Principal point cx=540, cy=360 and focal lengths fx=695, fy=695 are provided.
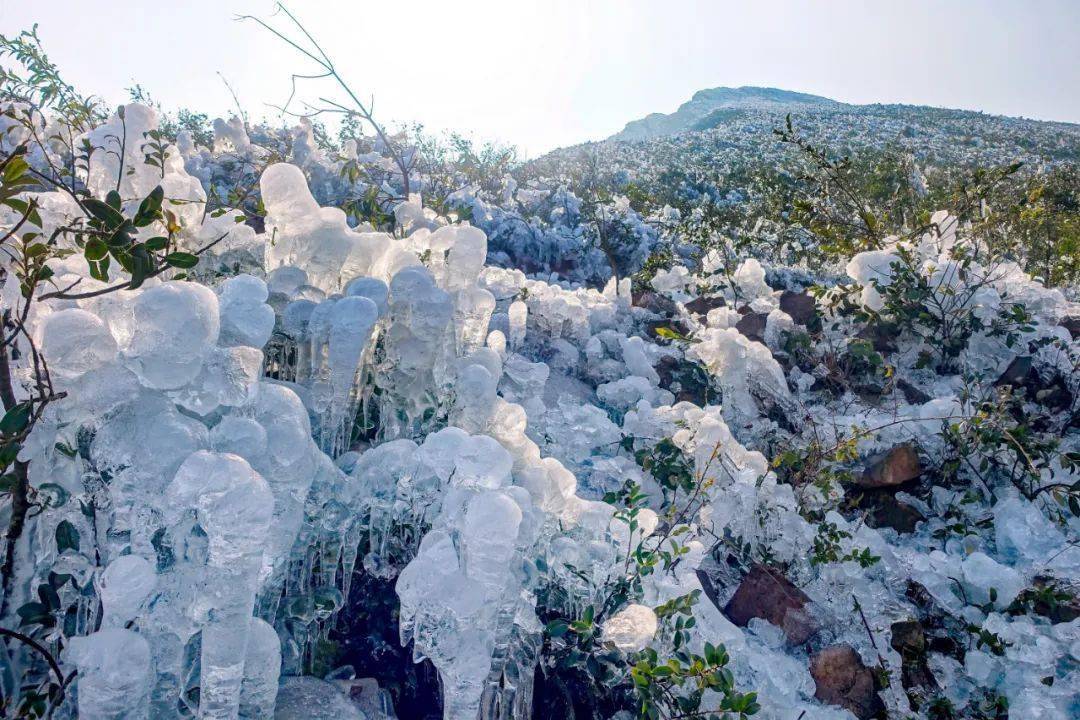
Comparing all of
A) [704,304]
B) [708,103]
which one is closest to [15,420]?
[704,304]

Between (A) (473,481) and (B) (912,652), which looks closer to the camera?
(A) (473,481)

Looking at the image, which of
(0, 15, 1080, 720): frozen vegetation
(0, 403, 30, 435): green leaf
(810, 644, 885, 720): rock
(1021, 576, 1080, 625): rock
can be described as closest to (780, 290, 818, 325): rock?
(0, 15, 1080, 720): frozen vegetation

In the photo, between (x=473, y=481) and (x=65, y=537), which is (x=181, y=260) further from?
(x=473, y=481)

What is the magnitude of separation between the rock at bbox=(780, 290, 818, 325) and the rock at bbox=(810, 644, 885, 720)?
250 cm

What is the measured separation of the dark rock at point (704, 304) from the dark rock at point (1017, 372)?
5.53ft

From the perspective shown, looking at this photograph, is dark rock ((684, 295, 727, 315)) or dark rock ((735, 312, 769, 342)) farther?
dark rock ((684, 295, 727, 315))

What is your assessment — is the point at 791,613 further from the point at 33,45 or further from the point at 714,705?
the point at 33,45

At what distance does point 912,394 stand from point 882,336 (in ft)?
1.42

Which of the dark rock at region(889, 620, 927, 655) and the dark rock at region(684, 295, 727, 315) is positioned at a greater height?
the dark rock at region(684, 295, 727, 315)

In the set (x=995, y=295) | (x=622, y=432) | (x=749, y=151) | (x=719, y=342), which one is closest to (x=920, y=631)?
(x=622, y=432)

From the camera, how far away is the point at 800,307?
4418 mm

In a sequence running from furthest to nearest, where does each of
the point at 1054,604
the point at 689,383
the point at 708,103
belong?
1. the point at 708,103
2. the point at 689,383
3. the point at 1054,604

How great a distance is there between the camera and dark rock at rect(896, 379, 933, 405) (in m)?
3.64

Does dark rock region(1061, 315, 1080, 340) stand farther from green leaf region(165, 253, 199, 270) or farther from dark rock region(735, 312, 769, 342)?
green leaf region(165, 253, 199, 270)
